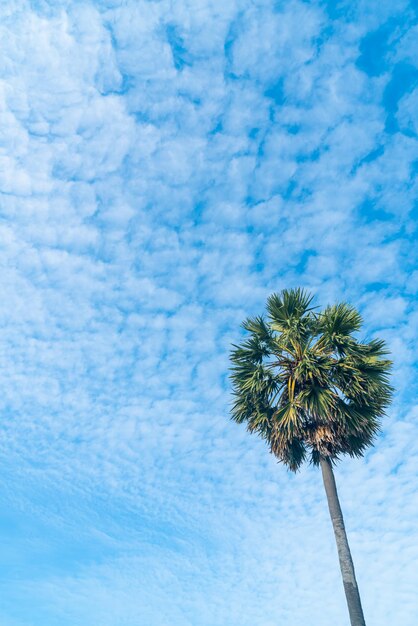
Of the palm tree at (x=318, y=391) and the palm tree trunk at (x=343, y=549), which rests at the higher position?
the palm tree at (x=318, y=391)

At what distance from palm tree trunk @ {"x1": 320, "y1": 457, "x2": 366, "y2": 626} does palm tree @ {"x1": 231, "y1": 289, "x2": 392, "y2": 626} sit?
0.03 meters

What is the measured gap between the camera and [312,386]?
54.4 ft

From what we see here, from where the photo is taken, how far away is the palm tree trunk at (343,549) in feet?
44.3

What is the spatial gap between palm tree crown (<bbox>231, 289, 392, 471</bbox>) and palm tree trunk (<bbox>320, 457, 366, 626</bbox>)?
67 centimetres

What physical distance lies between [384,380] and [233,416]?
547 cm

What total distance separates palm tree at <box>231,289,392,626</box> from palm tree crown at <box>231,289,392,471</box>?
32mm

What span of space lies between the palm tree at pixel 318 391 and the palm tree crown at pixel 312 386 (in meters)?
0.03

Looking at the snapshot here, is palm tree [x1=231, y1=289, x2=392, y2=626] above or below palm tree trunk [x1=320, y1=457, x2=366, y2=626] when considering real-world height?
above

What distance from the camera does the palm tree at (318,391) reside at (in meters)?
16.2

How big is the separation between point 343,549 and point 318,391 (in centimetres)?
470

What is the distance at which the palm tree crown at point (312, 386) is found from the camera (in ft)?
53.7

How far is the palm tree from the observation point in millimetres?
16250

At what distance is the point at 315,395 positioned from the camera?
53.9 feet

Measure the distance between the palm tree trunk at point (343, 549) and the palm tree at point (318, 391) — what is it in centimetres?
3
